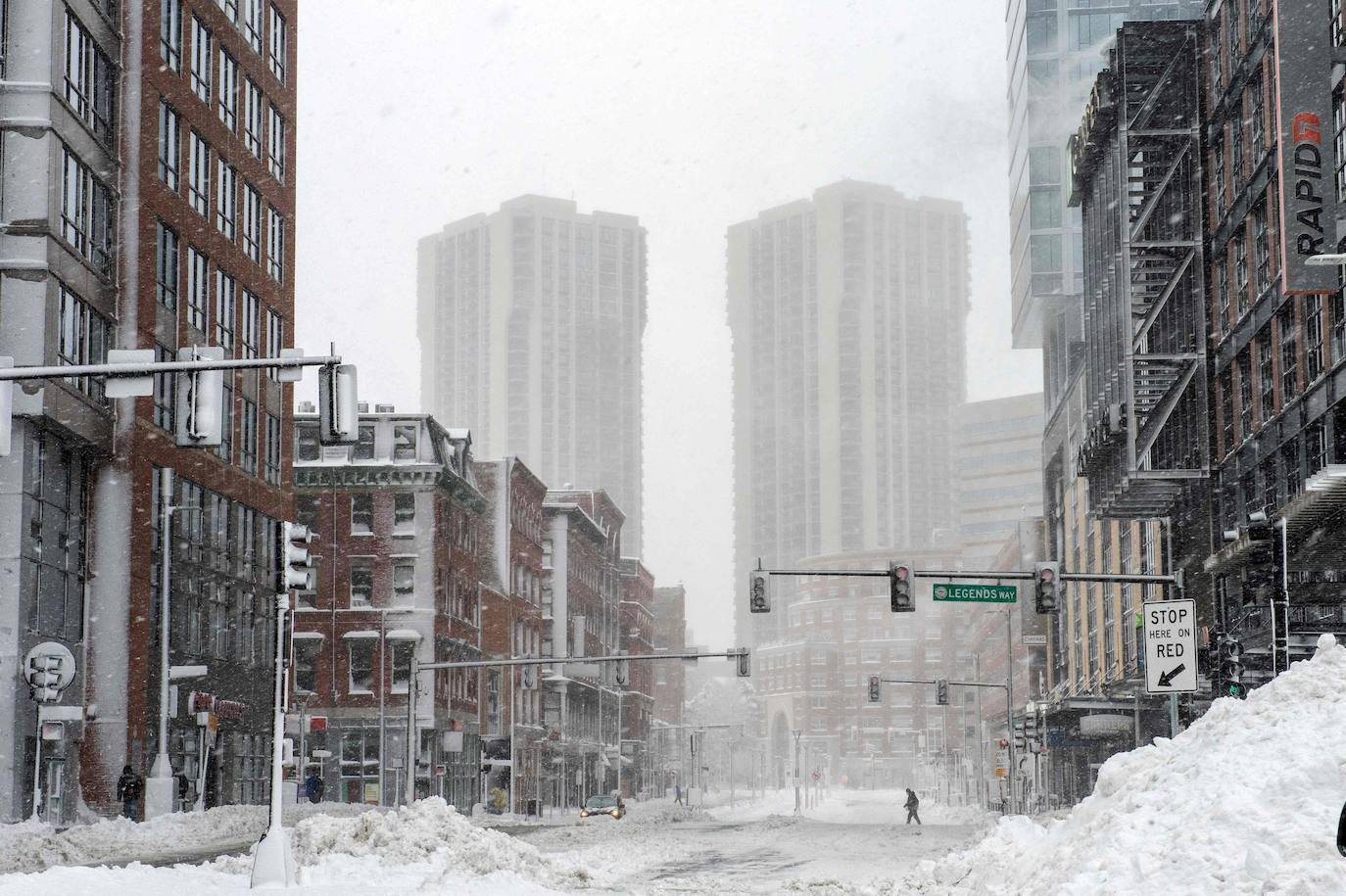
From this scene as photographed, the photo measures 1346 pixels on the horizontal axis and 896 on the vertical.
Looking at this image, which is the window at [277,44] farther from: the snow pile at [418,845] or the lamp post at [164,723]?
the snow pile at [418,845]

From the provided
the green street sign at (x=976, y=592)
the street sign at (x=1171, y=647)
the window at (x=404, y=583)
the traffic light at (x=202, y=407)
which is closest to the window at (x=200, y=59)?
the window at (x=404, y=583)

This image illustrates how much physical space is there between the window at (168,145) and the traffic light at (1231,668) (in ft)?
126

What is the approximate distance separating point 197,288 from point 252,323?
18.8 feet

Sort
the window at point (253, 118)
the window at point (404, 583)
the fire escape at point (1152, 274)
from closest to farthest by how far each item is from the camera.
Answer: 1. the fire escape at point (1152, 274)
2. the window at point (253, 118)
3. the window at point (404, 583)

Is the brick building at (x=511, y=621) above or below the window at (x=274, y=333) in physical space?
below

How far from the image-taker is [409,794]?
60156mm

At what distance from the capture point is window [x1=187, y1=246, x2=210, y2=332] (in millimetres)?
58469

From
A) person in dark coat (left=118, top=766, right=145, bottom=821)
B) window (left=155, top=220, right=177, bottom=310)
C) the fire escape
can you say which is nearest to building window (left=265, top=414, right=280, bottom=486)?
window (left=155, top=220, right=177, bottom=310)

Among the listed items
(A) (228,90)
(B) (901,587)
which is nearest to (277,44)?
(A) (228,90)

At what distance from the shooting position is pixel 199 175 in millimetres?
59500

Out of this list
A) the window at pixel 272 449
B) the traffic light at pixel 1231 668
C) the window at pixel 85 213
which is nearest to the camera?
the traffic light at pixel 1231 668

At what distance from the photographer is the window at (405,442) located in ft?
287

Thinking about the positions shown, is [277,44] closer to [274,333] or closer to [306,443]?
[274,333]

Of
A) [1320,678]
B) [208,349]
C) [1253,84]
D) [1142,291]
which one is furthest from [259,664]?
[1320,678]
